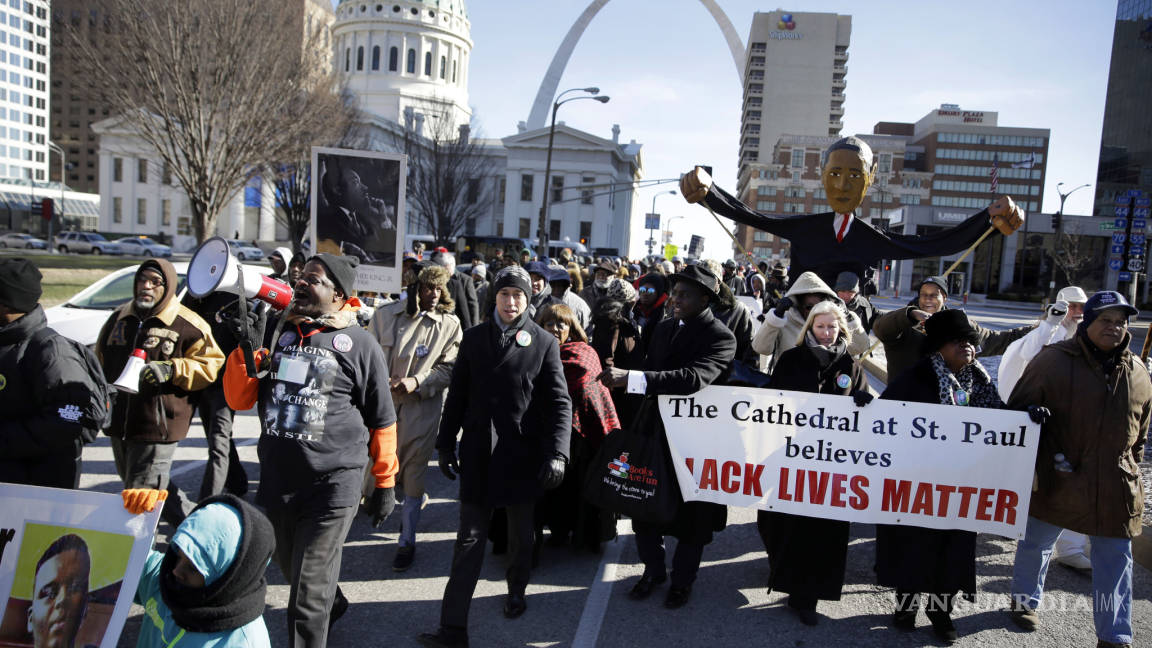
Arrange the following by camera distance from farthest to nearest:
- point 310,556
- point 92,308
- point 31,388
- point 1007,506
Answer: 1. point 92,308
2. point 1007,506
3. point 31,388
4. point 310,556

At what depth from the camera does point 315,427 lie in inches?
131

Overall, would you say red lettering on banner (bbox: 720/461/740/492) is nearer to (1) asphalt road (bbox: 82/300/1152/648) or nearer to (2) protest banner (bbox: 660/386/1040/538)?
(2) protest banner (bbox: 660/386/1040/538)

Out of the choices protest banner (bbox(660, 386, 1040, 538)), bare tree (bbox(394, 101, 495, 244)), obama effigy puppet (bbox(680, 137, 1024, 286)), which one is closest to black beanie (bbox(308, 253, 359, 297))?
protest banner (bbox(660, 386, 1040, 538))

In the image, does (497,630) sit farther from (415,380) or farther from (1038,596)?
(1038,596)

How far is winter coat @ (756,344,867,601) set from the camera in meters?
4.21

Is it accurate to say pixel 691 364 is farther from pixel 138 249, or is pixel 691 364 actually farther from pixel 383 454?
pixel 138 249

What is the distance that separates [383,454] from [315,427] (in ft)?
1.25

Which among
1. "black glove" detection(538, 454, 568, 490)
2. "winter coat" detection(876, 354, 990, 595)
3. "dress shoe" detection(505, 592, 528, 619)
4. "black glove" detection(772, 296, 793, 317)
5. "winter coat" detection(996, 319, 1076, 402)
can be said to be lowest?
"dress shoe" detection(505, 592, 528, 619)

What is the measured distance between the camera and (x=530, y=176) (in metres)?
82.1

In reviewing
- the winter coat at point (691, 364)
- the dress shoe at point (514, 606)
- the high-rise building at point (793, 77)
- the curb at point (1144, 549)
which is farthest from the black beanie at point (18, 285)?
the high-rise building at point (793, 77)

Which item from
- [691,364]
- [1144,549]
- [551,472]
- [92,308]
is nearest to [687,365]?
[691,364]

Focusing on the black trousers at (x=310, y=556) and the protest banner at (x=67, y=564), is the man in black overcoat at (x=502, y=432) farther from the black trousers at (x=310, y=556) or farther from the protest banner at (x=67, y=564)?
the protest banner at (x=67, y=564)

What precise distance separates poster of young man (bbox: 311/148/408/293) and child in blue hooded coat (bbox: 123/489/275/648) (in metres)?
4.97

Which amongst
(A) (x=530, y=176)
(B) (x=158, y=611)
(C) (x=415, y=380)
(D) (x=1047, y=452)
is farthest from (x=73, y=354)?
(A) (x=530, y=176)
